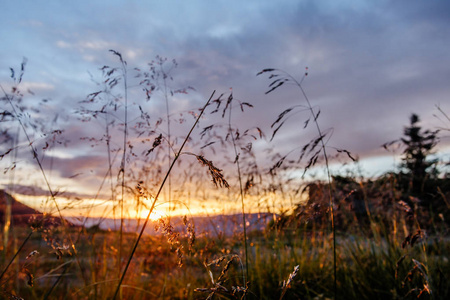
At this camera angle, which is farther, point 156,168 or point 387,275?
point 156,168

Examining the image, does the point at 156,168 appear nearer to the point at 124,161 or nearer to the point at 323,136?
the point at 124,161

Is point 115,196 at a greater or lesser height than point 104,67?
lesser

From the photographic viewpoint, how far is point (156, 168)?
3.79 metres

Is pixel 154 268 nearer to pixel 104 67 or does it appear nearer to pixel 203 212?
pixel 203 212

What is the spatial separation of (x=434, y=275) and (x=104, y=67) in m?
3.10

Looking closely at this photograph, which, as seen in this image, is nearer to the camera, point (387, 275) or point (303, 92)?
point (303, 92)

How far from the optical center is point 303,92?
1804 millimetres

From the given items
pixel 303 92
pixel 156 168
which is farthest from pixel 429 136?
pixel 156 168

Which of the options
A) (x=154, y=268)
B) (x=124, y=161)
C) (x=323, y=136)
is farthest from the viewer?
(x=154, y=268)

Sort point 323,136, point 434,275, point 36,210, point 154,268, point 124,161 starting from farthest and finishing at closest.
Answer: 1. point 154,268
2. point 434,275
3. point 124,161
4. point 36,210
5. point 323,136

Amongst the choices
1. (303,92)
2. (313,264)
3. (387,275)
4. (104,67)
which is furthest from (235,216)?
(303,92)

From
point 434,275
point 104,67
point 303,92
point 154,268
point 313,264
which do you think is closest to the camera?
point 303,92

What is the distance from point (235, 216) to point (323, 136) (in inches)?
116

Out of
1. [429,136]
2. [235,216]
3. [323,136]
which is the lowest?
[235,216]
